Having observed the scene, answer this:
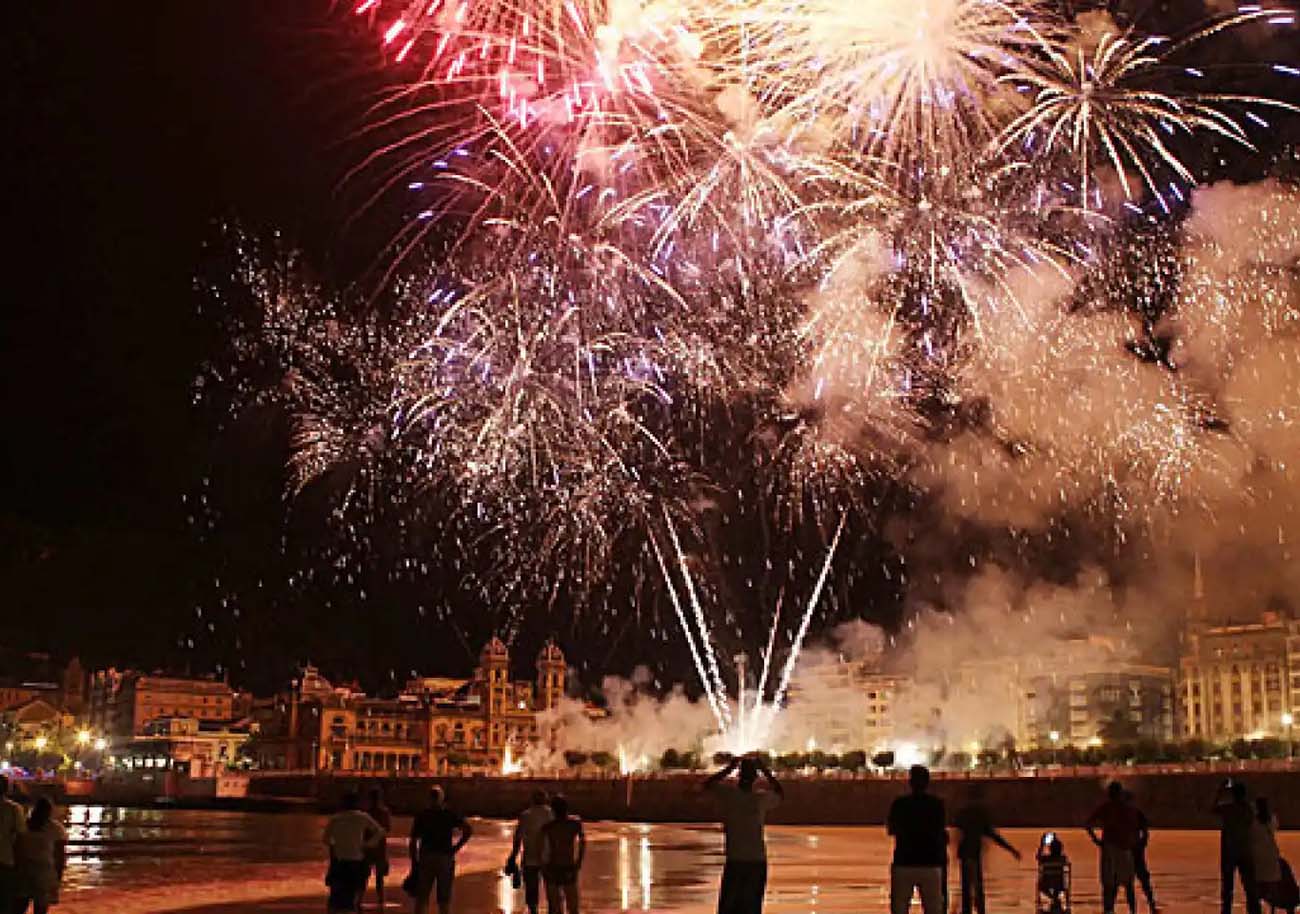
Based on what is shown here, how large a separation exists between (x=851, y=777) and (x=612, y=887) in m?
44.4

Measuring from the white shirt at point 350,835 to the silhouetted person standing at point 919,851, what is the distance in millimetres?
4284

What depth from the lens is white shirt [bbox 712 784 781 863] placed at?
34.0 ft

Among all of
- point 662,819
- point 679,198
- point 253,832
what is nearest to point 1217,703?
point 662,819

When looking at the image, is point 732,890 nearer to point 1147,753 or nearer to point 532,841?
point 532,841

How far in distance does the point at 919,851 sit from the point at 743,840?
135cm

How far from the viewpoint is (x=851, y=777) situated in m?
62.9

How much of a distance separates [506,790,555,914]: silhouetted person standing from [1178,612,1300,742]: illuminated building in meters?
116

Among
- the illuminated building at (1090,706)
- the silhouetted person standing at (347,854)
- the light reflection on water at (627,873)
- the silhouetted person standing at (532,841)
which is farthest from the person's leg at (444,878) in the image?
the illuminated building at (1090,706)

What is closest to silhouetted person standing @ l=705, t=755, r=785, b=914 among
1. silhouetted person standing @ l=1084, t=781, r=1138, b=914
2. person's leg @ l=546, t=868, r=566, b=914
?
person's leg @ l=546, t=868, r=566, b=914

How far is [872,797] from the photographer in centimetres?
6094

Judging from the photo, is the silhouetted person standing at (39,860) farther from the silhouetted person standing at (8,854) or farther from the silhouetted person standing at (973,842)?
the silhouetted person standing at (973,842)

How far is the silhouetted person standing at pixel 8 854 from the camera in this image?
11.0 m

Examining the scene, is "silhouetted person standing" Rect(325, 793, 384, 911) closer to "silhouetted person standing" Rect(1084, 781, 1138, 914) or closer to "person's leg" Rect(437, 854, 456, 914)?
"person's leg" Rect(437, 854, 456, 914)

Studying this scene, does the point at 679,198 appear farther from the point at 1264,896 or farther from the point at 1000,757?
the point at 1000,757
